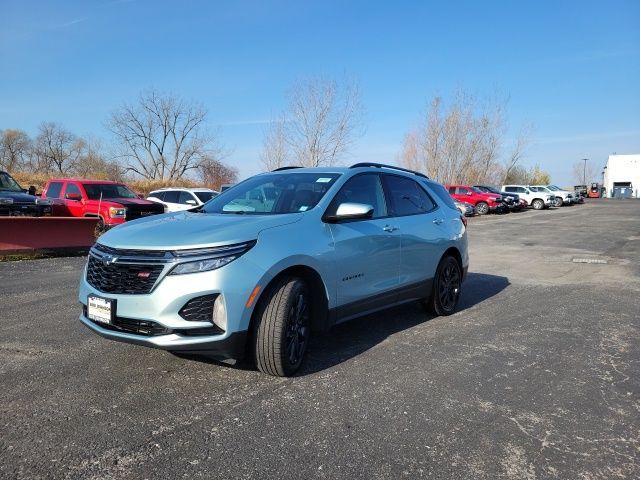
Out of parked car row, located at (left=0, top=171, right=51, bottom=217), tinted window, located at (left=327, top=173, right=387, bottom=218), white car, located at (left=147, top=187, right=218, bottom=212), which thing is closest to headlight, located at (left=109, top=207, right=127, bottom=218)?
parked car row, located at (left=0, top=171, right=51, bottom=217)

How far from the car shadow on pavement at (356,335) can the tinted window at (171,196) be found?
14228 mm

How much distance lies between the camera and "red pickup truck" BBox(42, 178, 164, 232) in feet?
44.2

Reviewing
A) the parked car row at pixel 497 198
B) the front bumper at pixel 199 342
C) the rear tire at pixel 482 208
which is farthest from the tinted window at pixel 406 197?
the rear tire at pixel 482 208

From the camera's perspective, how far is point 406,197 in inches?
228

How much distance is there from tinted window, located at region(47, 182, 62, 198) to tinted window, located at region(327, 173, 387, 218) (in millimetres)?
12523

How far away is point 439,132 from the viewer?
169 ft

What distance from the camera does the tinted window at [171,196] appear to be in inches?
773

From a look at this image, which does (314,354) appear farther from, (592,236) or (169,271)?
(592,236)

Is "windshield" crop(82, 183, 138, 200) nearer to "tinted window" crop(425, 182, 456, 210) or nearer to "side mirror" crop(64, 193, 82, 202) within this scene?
"side mirror" crop(64, 193, 82, 202)

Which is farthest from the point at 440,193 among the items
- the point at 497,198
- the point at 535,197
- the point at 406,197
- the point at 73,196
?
the point at 535,197

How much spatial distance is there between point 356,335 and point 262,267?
1921 mm

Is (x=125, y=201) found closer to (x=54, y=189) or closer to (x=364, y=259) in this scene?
(x=54, y=189)

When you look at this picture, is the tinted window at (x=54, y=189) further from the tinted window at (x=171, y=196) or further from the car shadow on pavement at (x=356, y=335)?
the car shadow on pavement at (x=356, y=335)

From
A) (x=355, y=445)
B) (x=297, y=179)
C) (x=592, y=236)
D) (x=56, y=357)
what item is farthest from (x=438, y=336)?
(x=592, y=236)
